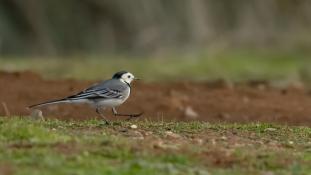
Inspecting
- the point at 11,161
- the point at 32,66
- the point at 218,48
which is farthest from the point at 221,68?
the point at 11,161

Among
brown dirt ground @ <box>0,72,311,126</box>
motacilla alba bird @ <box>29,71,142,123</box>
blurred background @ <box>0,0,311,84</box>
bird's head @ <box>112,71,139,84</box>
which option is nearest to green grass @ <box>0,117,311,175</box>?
motacilla alba bird @ <box>29,71,142,123</box>

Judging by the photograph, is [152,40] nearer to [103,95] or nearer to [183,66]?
[183,66]

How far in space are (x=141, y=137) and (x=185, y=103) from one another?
23.6 ft

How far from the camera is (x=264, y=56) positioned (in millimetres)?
33062

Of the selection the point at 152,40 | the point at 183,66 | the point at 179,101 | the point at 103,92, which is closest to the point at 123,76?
the point at 103,92

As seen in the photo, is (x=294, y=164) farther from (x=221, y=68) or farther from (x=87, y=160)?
(x=221, y=68)

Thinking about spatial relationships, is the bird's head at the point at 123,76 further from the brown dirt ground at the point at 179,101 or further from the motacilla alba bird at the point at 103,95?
the brown dirt ground at the point at 179,101

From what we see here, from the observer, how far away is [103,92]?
12281 millimetres

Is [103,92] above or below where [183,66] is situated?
below

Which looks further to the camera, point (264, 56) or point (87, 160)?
point (264, 56)

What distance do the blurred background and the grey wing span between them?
1334cm

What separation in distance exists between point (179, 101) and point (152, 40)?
13.4 metres

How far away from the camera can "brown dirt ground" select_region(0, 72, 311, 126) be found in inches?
653

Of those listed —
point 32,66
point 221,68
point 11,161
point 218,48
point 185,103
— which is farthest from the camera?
point 218,48
